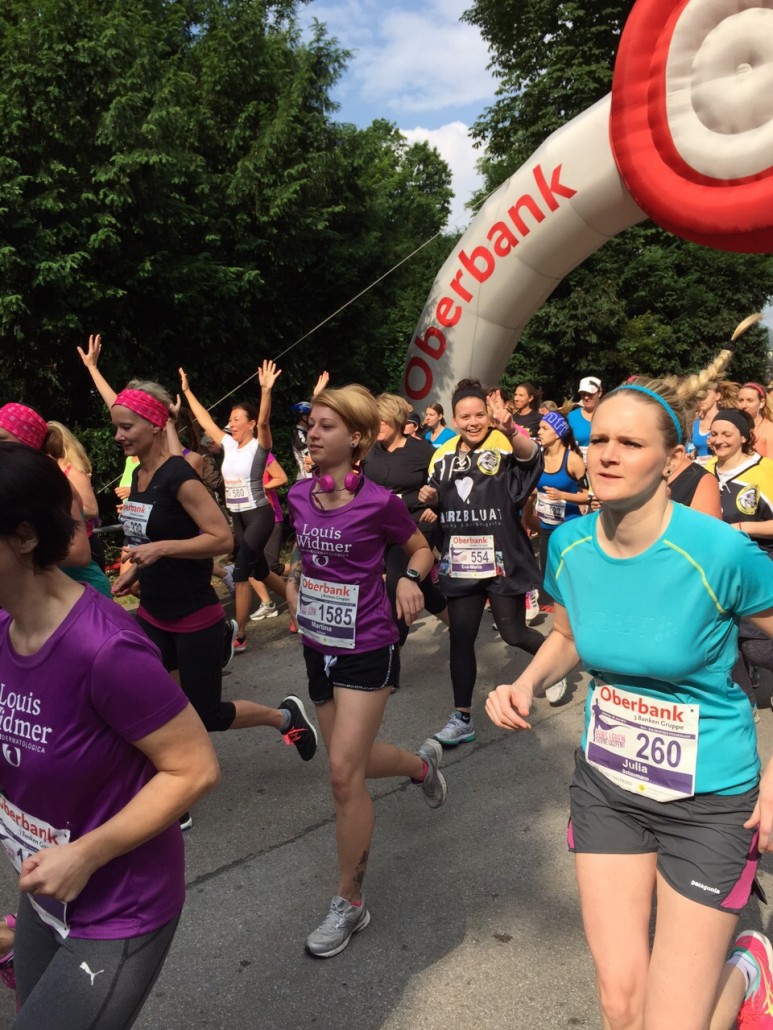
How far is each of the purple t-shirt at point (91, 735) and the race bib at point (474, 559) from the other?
115 inches

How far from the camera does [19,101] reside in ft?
24.5

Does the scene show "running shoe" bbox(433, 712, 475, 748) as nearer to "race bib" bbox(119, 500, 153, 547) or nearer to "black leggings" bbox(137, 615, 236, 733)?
"black leggings" bbox(137, 615, 236, 733)

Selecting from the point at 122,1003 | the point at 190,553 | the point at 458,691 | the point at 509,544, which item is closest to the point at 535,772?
the point at 458,691

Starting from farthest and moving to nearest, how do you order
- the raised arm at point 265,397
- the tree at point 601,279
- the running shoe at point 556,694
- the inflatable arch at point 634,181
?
the tree at point 601,279 < the inflatable arch at point 634,181 < the raised arm at point 265,397 < the running shoe at point 556,694

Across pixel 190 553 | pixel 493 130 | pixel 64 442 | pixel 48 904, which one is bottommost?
pixel 48 904

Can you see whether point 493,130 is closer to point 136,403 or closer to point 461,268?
point 461,268

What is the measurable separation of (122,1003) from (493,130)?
72.7 ft

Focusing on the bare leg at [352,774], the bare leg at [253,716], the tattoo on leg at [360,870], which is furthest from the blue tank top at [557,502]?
the tattoo on leg at [360,870]

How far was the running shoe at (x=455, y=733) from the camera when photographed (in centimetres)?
440

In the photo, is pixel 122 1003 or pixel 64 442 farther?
pixel 64 442

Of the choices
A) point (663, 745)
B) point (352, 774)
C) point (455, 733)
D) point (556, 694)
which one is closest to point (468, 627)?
point (455, 733)

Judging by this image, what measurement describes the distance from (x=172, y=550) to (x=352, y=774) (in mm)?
1156

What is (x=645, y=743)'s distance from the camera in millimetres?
2002

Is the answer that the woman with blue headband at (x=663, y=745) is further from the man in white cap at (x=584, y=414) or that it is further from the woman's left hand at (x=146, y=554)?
the man in white cap at (x=584, y=414)
